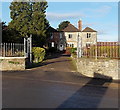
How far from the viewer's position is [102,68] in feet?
39.8

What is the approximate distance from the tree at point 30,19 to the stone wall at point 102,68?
16.7 meters

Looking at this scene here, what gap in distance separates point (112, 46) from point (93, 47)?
1.54 meters

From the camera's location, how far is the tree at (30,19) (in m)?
29.8

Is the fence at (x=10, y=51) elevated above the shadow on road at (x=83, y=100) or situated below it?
above

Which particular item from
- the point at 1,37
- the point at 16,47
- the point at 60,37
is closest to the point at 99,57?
the point at 16,47

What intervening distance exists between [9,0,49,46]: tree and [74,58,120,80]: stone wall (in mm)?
16670

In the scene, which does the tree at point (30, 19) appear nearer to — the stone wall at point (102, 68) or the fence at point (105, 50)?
the fence at point (105, 50)

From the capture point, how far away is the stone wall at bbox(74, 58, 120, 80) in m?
11.8

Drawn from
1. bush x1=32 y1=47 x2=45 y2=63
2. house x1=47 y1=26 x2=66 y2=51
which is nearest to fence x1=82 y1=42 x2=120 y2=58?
bush x1=32 y1=47 x2=45 y2=63

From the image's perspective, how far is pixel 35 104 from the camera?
605 centimetres

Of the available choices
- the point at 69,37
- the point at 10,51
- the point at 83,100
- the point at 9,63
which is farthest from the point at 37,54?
the point at 69,37

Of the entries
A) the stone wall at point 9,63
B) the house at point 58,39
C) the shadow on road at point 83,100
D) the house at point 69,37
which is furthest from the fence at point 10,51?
the house at point 69,37

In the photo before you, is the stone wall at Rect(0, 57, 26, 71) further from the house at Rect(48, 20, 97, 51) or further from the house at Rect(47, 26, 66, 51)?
the house at Rect(48, 20, 97, 51)

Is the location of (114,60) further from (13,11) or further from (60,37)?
(60,37)
